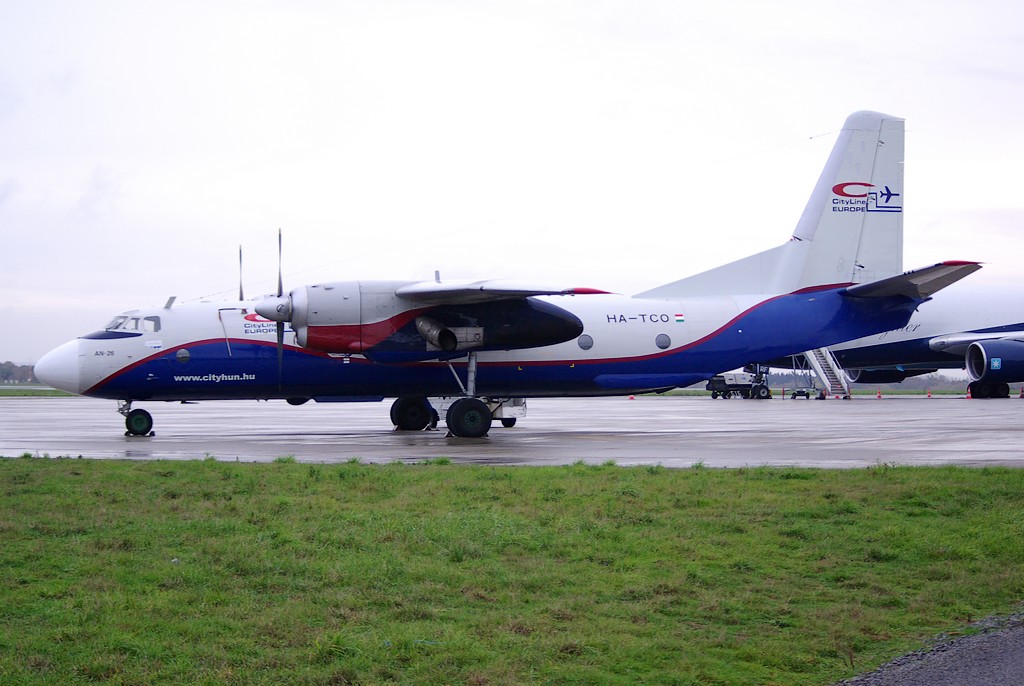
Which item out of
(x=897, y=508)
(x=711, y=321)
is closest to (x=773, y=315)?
(x=711, y=321)

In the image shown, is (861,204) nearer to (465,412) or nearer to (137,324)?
(465,412)

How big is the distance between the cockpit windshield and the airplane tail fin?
40.7 ft

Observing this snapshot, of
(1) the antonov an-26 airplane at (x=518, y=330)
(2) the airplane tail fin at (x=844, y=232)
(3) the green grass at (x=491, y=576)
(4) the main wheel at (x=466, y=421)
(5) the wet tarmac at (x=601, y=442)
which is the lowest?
(3) the green grass at (x=491, y=576)

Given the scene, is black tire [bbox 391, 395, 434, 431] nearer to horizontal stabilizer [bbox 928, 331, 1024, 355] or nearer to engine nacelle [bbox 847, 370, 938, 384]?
horizontal stabilizer [bbox 928, 331, 1024, 355]

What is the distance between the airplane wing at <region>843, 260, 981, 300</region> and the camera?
22.7 m

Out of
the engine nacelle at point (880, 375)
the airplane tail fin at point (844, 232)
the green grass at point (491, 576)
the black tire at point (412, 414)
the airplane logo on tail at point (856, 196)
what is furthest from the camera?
the engine nacelle at point (880, 375)

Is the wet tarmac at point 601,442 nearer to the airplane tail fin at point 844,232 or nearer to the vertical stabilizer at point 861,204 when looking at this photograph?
the airplane tail fin at point 844,232

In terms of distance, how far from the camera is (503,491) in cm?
1080

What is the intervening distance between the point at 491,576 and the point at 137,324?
1770 cm

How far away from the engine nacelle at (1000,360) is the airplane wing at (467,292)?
25.3 m

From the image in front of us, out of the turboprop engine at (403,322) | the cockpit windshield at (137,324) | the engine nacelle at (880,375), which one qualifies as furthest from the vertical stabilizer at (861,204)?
the engine nacelle at (880,375)

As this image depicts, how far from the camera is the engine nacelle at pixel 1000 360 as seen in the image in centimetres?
3844

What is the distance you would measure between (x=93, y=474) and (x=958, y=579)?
991 centimetres

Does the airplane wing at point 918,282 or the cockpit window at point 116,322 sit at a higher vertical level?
the airplane wing at point 918,282
